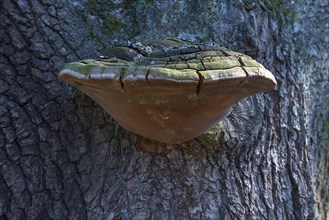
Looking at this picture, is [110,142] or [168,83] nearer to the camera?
[168,83]

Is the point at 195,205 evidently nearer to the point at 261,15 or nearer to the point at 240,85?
the point at 240,85

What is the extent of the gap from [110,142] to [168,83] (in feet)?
1.73

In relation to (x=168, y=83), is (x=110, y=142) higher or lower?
lower

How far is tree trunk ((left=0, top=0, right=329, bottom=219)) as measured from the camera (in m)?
1.55

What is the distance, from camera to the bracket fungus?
1143 millimetres

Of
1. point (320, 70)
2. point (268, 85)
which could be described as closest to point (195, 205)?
point (268, 85)

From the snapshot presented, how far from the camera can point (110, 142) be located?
1596mm

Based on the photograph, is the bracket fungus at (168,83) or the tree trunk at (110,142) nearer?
the bracket fungus at (168,83)

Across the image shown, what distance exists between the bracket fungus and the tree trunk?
7.0 inches

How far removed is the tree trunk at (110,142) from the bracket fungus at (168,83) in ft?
0.58

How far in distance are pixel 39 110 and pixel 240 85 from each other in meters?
0.68

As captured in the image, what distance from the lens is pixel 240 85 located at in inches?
48.2

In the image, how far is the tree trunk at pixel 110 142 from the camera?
5.08ft

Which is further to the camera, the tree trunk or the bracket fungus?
the tree trunk
